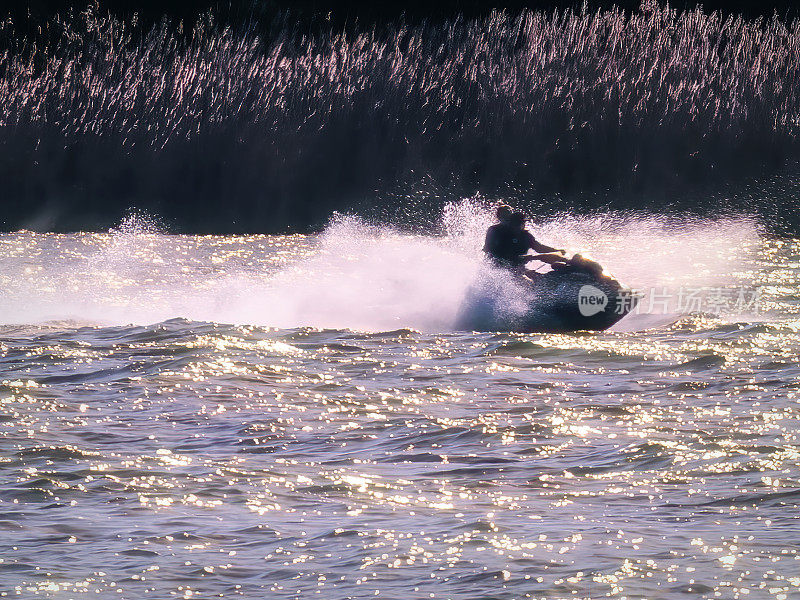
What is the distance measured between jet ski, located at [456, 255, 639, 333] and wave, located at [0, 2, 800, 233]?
13735 mm

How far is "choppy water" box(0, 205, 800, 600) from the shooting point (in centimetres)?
693

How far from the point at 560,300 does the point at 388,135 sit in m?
14.7

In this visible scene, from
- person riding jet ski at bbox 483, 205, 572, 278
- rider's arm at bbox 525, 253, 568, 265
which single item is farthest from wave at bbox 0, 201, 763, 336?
rider's arm at bbox 525, 253, 568, 265

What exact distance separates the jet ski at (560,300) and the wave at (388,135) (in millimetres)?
13735

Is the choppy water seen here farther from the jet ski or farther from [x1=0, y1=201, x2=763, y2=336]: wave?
the jet ski

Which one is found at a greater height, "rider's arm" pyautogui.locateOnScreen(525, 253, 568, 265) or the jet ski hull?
"rider's arm" pyautogui.locateOnScreen(525, 253, 568, 265)

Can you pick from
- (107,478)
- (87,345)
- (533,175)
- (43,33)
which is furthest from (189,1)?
(107,478)

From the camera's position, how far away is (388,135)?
99.3 feet

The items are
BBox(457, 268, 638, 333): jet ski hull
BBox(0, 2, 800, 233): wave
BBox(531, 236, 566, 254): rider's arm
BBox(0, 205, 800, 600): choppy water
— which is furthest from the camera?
BBox(0, 2, 800, 233): wave

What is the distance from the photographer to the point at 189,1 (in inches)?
1550

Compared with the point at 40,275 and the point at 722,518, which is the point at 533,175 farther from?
the point at 722,518

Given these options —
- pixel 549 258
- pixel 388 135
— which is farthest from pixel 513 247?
pixel 388 135

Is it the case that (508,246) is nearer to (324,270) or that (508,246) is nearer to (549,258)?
(549,258)

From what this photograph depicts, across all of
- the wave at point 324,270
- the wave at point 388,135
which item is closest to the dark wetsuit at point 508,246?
the wave at point 324,270
